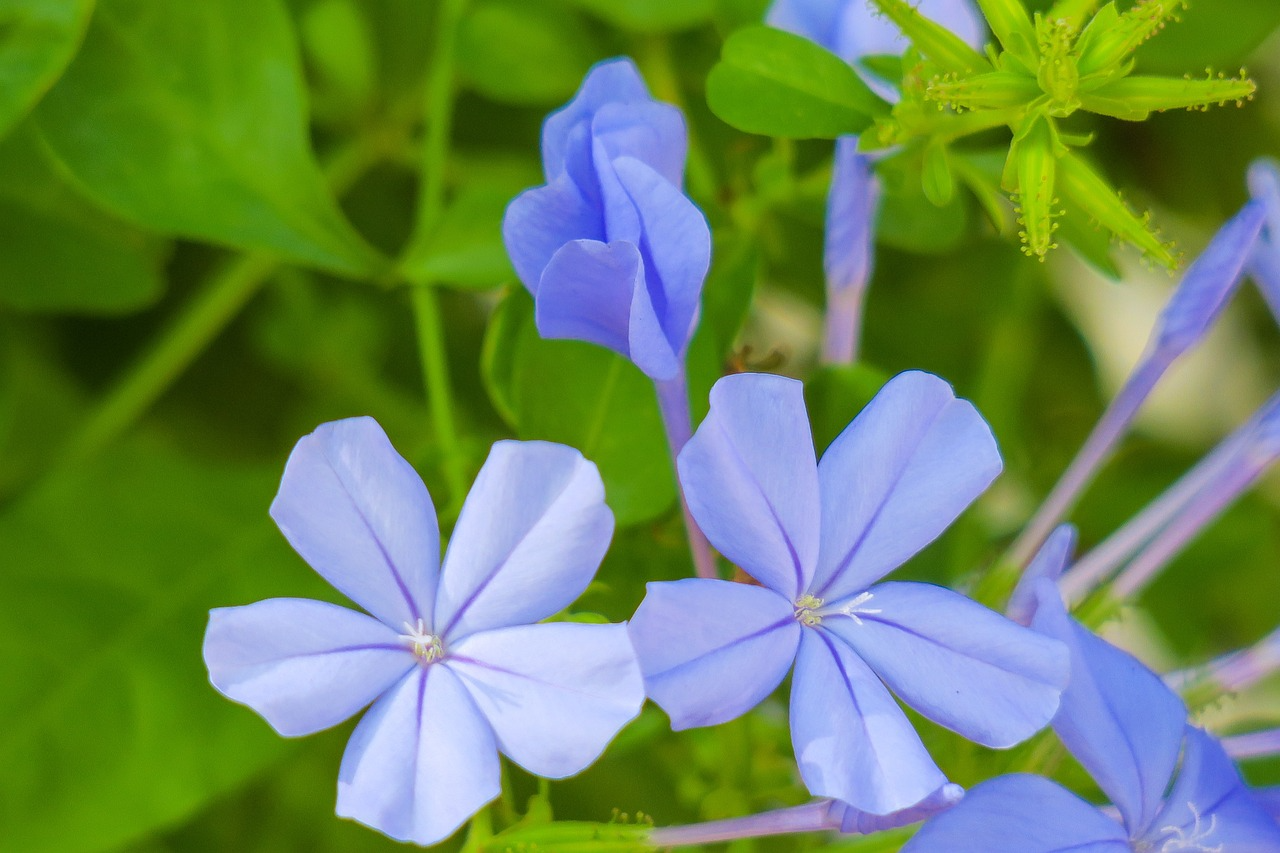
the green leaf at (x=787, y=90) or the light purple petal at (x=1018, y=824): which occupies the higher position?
the green leaf at (x=787, y=90)

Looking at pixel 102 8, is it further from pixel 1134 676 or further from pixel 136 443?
pixel 1134 676

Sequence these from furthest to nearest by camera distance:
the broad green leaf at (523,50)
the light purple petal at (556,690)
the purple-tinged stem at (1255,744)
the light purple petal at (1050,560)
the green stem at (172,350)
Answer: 1. the green stem at (172,350)
2. the broad green leaf at (523,50)
3. the purple-tinged stem at (1255,744)
4. the light purple petal at (1050,560)
5. the light purple petal at (556,690)

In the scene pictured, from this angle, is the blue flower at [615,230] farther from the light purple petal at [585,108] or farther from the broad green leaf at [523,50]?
the broad green leaf at [523,50]

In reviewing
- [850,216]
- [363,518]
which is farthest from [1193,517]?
[363,518]

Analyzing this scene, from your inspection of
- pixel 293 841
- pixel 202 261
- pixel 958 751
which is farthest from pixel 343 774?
pixel 202 261

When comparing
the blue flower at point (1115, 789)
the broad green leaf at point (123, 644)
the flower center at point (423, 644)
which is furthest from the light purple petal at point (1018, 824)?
the broad green leaf at point (123, 644)

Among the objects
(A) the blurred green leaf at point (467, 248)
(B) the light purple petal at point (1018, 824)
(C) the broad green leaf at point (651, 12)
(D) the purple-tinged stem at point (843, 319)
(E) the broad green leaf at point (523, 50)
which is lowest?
(B) the light purple petal at point (1018, 824)

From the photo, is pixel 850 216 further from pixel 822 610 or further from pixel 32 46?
pixel 32 46

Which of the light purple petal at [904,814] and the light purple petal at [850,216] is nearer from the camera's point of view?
the light purple petal at [904,814]
